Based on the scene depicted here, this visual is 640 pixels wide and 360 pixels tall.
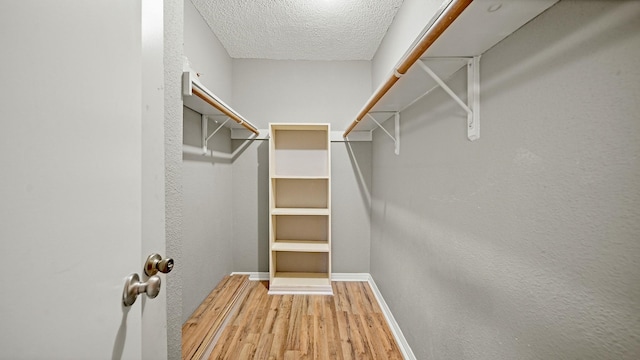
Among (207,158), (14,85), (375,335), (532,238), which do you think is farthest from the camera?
(207,158)

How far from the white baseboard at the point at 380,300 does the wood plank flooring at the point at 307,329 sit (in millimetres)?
40

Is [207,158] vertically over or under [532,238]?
over

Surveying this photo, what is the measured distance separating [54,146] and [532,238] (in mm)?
1007

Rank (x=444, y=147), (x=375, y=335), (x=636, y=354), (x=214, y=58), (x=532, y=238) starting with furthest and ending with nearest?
(x=214, y=58) < (x=375, y=335) < (x=444, y=147) < (x=532, y=238) < (x=636, y=354)

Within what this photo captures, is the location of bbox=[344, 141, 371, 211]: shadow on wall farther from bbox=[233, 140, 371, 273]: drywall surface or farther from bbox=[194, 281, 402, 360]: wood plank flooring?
bbox=[194, 281, 402, 360]: wood plank flooring

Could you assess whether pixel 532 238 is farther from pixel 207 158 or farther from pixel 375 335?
pixel 207 158

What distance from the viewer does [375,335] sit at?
1630mm

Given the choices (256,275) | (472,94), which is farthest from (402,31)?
(256,275)

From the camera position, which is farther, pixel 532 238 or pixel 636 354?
pixel 532 238

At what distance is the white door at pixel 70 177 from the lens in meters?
0.30

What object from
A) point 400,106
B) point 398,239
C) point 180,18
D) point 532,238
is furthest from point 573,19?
point 398,239

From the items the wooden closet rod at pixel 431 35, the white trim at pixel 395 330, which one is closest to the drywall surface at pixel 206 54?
the wooden closet rod at pixel 431 35

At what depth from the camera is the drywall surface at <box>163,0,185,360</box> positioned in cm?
81

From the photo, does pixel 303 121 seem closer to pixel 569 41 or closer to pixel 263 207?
pixel 263 207
